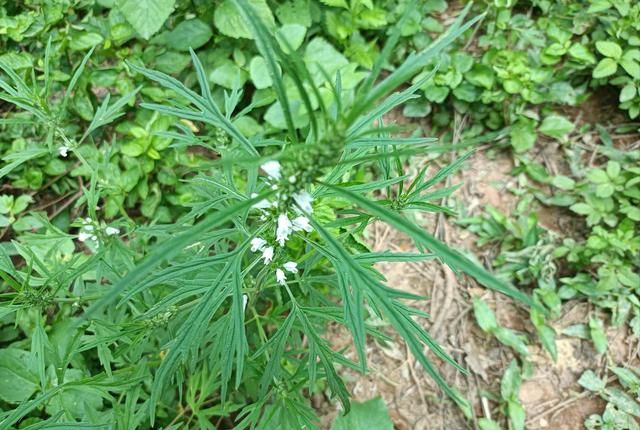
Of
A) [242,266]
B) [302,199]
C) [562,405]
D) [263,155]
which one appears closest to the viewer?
[302,199]

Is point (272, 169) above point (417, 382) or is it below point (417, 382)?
above

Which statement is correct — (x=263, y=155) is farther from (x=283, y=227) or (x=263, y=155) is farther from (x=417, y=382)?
(x=417, y=382)

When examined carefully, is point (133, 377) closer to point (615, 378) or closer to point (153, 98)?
point (153, 98)

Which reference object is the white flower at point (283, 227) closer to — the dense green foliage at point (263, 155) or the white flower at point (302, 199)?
the white flower at point (302, 199)

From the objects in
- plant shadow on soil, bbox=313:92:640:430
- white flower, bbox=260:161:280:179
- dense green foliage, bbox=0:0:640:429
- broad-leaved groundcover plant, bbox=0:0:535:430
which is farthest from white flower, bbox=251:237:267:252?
plant shadow on soil, bbox=313:92:640:430

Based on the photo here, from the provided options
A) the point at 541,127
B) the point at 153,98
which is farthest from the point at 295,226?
the point at 541,127

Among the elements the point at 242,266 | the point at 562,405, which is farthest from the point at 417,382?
the point at 242,266

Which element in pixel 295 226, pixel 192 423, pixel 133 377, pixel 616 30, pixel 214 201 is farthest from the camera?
pixel 616 30
